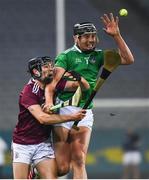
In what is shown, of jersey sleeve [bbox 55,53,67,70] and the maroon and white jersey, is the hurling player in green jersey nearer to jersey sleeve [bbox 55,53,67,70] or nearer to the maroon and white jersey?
jersey sleeve [bbox 55,53,67,70]

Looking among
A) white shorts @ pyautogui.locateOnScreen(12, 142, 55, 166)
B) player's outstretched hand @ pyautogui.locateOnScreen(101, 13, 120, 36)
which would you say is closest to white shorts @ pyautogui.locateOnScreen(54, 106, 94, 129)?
white shorts @ pyautogui.locateOnScreen(12, 142, 55, 166)

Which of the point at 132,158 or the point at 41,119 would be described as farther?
the point at 132,158

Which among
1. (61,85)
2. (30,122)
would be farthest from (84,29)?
(30,122)

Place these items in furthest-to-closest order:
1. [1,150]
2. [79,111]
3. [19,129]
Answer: [1,150], [19,129], [79,111]

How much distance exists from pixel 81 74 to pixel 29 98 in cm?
45

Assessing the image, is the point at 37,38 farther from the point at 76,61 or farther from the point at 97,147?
the point at 76,61

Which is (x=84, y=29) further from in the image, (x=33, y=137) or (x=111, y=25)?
(x=33, y=137)

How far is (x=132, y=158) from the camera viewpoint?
52.9 feet

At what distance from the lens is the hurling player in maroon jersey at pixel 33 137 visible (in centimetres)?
814

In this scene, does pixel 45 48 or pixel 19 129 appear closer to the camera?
pixel 19 129

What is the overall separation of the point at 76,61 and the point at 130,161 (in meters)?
8.06

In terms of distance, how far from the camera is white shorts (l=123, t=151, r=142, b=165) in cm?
1612

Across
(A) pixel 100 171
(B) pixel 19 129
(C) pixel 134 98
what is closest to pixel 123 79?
(C) pixel 134 98

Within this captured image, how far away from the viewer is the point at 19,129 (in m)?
8.33
